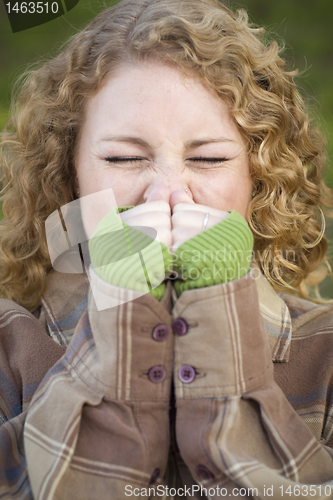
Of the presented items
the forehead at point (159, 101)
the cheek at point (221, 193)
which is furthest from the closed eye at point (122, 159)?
the cheek at point (221, 193)

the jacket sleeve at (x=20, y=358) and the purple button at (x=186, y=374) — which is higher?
the purple button at (x=186, y=374)

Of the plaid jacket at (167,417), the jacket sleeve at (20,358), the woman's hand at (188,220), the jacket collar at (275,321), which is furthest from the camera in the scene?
the jacket collar at (275,321)

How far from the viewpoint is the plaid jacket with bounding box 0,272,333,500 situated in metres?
1.15

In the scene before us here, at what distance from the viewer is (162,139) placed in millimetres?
1535

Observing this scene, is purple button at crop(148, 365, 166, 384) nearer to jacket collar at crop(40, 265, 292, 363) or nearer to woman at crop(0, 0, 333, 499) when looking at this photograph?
woman at crop(0, 0, 333, 499)

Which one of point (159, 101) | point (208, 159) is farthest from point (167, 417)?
point (159, 101)

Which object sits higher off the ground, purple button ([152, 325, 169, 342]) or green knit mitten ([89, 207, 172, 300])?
green knit mitten ([89, 207, 172, 300])

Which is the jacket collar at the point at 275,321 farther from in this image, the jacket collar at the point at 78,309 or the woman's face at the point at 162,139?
the woman's face at the point at 162,139

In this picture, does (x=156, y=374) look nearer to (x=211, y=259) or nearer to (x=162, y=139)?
(x=211, y=259)

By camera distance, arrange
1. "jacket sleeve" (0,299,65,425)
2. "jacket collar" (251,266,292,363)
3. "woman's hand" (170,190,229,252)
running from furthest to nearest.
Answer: "jacket collar" (251,266,292,363) < "jacket sleeve" (0,299,65,425) < "woman's hand" (170,190,229,252)

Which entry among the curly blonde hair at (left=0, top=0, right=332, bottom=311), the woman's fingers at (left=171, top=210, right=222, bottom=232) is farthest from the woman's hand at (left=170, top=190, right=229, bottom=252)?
the curly blonde hair at (left=0, top=0, right=332, bottom=311)

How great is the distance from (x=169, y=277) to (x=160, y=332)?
0.52 feet

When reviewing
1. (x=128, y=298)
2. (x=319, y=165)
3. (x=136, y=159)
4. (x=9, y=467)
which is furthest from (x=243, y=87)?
(x=9, y=467)

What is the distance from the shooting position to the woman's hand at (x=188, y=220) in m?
1.33
